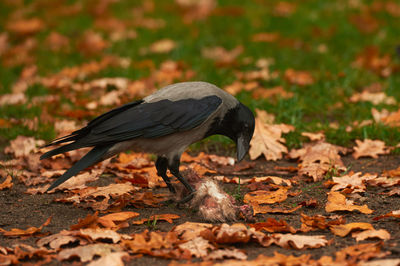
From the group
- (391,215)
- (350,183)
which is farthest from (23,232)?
(350,183)

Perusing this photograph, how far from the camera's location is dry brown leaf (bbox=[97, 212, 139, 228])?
358cm

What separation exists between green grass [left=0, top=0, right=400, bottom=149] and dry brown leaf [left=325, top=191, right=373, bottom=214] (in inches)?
61.7

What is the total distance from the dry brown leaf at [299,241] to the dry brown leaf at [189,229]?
47cm

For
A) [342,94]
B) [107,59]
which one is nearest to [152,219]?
[342,94]

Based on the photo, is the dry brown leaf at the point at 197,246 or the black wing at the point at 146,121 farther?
the black wing at the point at 146,121

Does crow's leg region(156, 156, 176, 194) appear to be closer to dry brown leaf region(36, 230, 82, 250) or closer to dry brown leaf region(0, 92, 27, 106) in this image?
dry brown leaf region(36, 230, 82, 250)

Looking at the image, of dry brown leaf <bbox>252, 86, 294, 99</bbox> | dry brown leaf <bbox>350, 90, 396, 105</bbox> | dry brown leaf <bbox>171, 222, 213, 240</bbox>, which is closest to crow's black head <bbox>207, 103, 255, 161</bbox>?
dry brown leaf <bbox>171, 222, 213, 240</bbox>

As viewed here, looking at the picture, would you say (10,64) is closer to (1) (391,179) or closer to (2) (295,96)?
(2) (295,96)

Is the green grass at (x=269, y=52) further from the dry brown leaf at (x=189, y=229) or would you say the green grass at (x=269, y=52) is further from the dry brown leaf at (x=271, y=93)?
the dry brown leaf at (x=189, y=229)

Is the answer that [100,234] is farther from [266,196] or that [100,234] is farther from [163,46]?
[163,46]

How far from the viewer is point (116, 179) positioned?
188 inches

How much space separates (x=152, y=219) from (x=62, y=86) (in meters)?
4.04

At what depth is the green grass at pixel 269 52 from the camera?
6137mm

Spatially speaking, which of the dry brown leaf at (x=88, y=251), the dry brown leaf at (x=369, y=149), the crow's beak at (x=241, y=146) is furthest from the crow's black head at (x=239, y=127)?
the dry brown leaf at (x=88, y=251)
